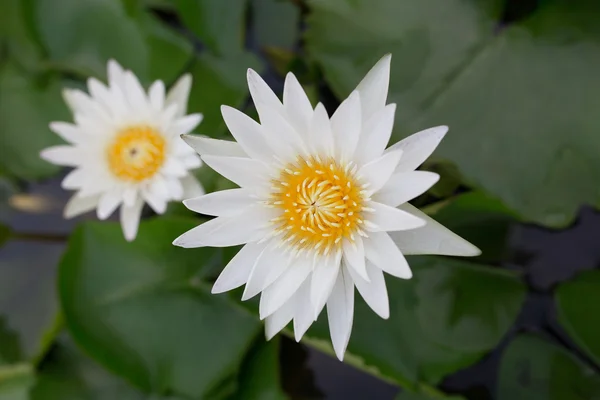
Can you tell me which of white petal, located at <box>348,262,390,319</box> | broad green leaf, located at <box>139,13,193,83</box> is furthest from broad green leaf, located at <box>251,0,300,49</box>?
white petal, located at <box>348,262,390,319</box>

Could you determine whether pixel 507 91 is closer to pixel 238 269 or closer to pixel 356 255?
pixel 356 255

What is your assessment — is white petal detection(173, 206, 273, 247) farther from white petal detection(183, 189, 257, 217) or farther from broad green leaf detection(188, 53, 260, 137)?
broad green leaf detection(188, 53, 260, 137)

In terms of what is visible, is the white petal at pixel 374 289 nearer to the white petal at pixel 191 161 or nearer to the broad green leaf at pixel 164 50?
the white petal at pixel 191 161

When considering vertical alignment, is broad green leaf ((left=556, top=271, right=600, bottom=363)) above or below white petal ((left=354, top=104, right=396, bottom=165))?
below

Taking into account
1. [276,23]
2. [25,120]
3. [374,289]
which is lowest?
[25,120]

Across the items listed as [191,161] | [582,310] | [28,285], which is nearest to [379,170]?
[191,161]

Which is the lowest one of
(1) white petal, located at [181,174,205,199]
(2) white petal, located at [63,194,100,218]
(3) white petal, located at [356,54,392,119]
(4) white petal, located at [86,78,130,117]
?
(2) white petal, located at [63,194,100,218]
